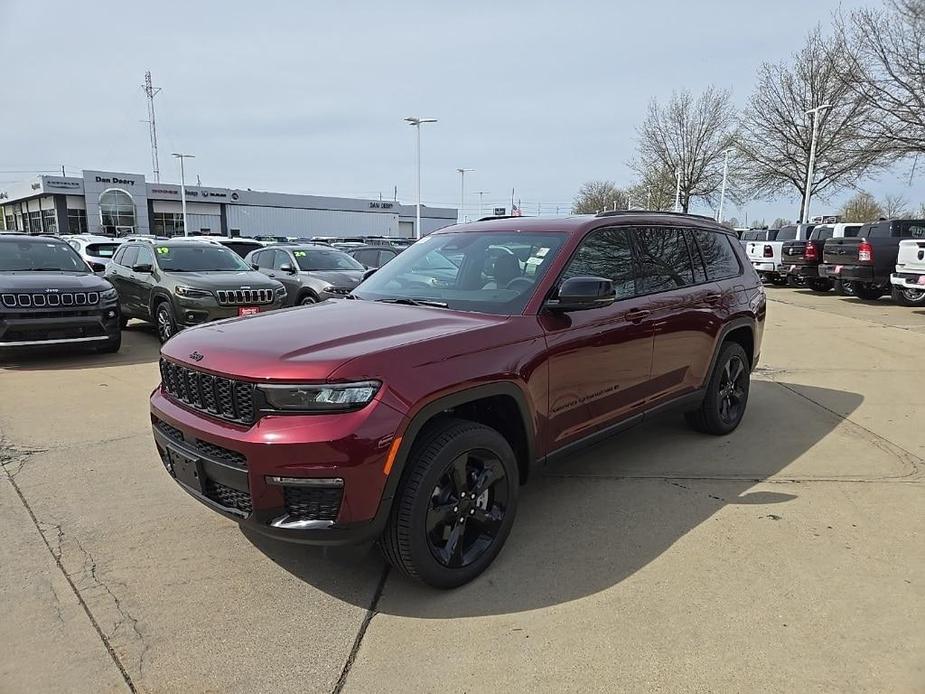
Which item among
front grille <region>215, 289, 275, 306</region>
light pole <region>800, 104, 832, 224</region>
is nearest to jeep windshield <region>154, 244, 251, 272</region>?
front grille <region>215, 289, 275, 306</region>

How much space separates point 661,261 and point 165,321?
25.1ft

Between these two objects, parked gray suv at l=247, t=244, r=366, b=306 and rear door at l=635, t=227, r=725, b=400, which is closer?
rear door at l=635, t=227, r=725, b=400

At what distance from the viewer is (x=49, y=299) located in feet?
25.5

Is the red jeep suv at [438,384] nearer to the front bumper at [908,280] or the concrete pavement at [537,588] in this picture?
the concrete pavement at [537,588]

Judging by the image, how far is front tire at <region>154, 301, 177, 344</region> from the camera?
927cm

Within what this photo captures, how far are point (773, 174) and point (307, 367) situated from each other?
35.4 meters

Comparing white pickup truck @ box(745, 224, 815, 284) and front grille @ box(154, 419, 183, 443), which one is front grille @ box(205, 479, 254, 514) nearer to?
front grille @ box(154, 419, 183, 443)

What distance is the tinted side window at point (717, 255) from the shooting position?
5.06m

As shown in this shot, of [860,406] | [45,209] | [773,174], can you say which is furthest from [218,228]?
[860,406]

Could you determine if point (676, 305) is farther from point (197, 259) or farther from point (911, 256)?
point (911, 256)

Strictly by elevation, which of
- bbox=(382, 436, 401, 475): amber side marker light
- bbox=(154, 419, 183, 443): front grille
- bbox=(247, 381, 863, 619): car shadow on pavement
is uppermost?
bbox=(382, 436, 401, 475): amber side marker light

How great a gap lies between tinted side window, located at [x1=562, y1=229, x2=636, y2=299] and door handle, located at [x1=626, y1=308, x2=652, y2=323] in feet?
0.36

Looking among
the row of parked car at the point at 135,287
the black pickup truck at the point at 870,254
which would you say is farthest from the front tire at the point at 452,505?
the black pickup truck at the point at 870,254

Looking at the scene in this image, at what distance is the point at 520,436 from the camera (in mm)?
3344
